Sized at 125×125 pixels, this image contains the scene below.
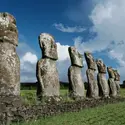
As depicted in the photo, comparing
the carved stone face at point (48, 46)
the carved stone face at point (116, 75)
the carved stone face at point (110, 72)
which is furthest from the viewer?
the carved stone face at point (116, 75)

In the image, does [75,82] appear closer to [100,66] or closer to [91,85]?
[91,85]

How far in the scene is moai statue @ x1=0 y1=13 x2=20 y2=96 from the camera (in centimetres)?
1094

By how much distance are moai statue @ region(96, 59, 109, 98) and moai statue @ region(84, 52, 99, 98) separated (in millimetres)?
1743

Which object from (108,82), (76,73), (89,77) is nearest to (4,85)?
(76,73)

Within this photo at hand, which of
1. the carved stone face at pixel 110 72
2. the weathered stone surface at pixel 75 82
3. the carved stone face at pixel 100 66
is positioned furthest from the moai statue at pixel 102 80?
the weathered stone surface at pixel 75 82

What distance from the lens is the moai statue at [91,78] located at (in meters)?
20.6

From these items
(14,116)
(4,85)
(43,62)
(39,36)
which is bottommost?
(14,116)

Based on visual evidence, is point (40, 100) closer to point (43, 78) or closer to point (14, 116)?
point (43, 78)

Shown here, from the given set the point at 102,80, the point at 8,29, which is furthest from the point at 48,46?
the point at 102,80

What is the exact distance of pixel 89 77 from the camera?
68.6ft

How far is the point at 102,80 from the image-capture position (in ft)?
Result: 77.0

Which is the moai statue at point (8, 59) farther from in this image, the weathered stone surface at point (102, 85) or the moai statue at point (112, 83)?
the moai statue at point (112, 83)

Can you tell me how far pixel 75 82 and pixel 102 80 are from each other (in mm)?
5861

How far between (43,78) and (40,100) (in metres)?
1.29
